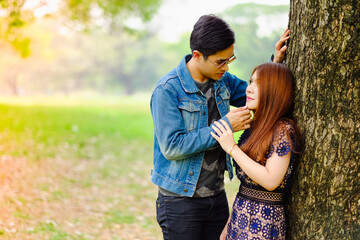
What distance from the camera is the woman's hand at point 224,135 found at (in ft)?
7.80

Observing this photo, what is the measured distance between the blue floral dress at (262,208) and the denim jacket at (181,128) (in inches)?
12.7

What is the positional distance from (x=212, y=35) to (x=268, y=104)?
0.59m

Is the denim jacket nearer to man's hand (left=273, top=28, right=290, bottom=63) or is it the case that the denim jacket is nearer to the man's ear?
the man's ear

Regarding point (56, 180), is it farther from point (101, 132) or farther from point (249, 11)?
point (249, 11)

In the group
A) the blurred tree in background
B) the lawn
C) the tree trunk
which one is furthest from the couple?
the blurred tree in background

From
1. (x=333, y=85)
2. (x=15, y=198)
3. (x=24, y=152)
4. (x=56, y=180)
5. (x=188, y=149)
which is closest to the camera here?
(x=333, y=85)

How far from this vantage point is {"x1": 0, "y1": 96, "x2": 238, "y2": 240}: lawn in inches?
217

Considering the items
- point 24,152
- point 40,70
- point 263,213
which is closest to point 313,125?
point 263,213

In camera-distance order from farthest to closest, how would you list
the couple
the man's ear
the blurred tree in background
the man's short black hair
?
the blurred tree in background < the man's ear < the man's short black hair < the couple

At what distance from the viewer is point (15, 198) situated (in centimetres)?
636

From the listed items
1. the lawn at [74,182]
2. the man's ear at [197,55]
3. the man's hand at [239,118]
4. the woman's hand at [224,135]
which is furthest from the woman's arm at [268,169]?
the lawn at [74,182]

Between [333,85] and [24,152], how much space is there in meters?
8.56

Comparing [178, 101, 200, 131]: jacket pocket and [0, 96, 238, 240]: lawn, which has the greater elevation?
[178, 101, 200, 131]: jacket pocket

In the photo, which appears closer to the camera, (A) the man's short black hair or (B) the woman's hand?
(B) the woman's hand
